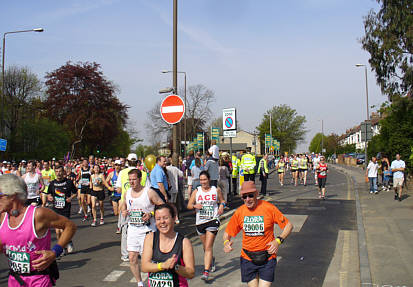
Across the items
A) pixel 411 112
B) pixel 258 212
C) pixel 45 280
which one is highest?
pixel 411 112

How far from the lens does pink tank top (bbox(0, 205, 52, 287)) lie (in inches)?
121

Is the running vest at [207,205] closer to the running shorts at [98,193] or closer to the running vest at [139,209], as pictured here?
the running vest at [139,209]

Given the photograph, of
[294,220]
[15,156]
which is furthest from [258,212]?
[15,156]

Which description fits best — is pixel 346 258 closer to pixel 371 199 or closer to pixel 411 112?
pixel 371 199

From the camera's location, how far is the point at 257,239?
4535mm

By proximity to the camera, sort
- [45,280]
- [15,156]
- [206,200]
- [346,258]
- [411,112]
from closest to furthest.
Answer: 1. [45,280]
2. [206,200]
3. [346,258]
4. [411,112]
5. [15,156]

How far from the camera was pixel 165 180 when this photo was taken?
338 inches

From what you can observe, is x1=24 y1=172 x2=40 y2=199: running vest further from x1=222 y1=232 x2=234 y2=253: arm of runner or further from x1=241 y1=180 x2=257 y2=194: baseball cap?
x1=241 y1=180 x2=257 y2=194: baseball cap

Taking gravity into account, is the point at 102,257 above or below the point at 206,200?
below

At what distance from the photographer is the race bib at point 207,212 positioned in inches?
250

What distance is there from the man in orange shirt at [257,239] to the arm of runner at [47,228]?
6.18 ft

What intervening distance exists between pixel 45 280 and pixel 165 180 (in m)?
5.47

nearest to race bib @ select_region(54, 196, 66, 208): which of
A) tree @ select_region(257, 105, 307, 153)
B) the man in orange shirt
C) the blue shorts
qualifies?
the man in orange shirt

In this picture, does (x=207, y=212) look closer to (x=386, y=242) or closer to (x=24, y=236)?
(x=24, y=236)
